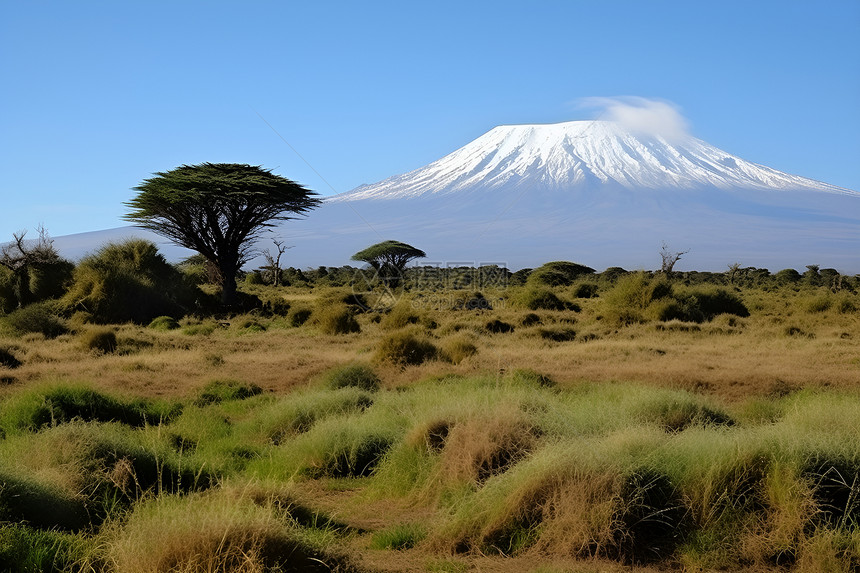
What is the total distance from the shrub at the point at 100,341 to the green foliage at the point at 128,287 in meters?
7.08

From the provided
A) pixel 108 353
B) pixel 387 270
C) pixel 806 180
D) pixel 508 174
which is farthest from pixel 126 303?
pixel 806 180

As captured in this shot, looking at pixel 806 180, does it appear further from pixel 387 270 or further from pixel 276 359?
pixel 276 359

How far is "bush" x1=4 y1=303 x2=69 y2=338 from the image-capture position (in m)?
19.0

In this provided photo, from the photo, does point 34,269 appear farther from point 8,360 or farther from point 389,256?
point 389,256

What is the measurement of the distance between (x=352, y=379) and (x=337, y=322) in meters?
10.0

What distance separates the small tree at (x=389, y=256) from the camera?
53.5m

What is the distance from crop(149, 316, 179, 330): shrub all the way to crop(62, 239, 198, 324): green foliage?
76 centimetres

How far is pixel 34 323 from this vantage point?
62.9 feet

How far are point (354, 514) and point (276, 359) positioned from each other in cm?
932

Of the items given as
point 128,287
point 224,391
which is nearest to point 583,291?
point 128,287

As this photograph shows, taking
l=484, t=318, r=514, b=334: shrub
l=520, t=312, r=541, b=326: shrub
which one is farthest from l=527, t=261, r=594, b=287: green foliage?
l=484, t=318, r=514, b=334: shrub

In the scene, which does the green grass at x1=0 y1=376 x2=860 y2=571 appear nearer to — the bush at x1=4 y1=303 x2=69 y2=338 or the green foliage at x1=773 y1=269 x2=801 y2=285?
the bush at x1=4 y1=303 x2=69 y2=338

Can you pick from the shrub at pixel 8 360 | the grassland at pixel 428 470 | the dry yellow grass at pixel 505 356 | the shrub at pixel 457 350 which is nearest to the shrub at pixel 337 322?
the dry yellow grass at pixel 505 356

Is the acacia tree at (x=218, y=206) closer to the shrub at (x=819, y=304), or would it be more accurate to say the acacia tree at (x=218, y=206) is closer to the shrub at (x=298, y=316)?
the shrub at (x=298, y=316)
